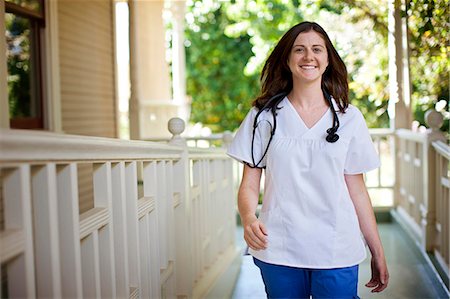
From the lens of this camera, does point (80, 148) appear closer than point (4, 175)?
No

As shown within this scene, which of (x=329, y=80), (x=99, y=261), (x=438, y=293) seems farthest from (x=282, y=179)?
(x=438, y=293)

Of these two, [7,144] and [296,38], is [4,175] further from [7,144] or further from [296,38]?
[296,38]

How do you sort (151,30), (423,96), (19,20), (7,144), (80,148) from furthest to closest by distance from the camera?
(151,30)
(423,96)
(19,20)
(80,148)
(7,144)

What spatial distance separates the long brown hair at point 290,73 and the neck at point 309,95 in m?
0.06

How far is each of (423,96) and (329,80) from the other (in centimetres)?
422

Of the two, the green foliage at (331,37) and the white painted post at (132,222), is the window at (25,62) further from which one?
the white painted post at (132,222)

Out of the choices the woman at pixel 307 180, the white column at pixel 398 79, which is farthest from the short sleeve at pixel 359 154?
the white column at pixel 398 79

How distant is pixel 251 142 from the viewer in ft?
6.91

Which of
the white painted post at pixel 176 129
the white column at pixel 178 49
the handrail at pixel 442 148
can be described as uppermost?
the white column at pixel 178 49

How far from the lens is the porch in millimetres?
1396

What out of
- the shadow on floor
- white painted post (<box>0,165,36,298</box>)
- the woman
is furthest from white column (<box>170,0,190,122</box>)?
white painted post (<box>0,165,36,298</box>)

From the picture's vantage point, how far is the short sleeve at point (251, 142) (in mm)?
2094

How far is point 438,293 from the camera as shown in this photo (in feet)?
12.7

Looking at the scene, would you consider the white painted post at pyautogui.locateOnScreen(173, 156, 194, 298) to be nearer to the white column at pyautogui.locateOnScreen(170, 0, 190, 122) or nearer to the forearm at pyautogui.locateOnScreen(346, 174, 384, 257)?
the forearm at pyautogui.locateOnScreen(346, 174, 384, 257)
